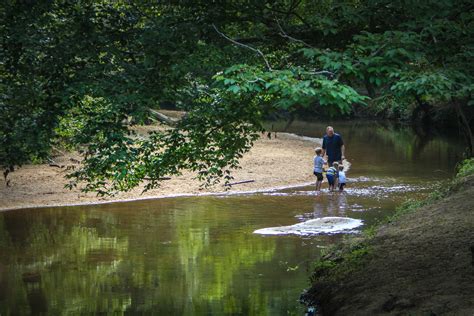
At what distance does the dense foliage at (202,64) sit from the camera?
7656 mm

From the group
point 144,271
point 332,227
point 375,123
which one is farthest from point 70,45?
point 375,123

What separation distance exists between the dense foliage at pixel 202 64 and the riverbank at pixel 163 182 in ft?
21.3

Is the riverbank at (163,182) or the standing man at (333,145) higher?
the standing man at (333,145)

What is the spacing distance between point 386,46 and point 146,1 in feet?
11.0

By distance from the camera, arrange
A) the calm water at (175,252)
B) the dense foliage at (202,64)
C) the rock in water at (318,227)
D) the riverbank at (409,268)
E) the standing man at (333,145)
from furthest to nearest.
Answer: the standing man at (333,145), the rock in water at (318,227), the calm water at (175,252), the riverbank at (409,268), the dense foliage at (202,64)

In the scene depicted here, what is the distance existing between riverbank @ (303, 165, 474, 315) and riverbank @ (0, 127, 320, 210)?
556 centimetres

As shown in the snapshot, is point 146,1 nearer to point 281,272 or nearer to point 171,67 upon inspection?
point 171,67

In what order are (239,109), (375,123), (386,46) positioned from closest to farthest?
1. (386,46)
2. (239,109)
3. (375,123)

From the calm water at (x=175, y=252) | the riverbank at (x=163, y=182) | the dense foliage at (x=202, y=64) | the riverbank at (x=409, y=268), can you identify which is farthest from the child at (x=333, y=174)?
the dense foliage at (x=202, y=64)

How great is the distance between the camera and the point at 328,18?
845cm

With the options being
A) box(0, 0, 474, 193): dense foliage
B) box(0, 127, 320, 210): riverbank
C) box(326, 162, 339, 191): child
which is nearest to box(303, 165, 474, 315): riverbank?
box(0, 0, 474, 193): dense foliage

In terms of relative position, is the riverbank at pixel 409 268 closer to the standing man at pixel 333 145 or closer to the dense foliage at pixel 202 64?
the dense foliage at pixel 202 64

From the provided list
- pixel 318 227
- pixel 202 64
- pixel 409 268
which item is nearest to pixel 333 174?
pixel 318 227

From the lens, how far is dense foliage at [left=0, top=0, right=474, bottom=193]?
25.1 ft
